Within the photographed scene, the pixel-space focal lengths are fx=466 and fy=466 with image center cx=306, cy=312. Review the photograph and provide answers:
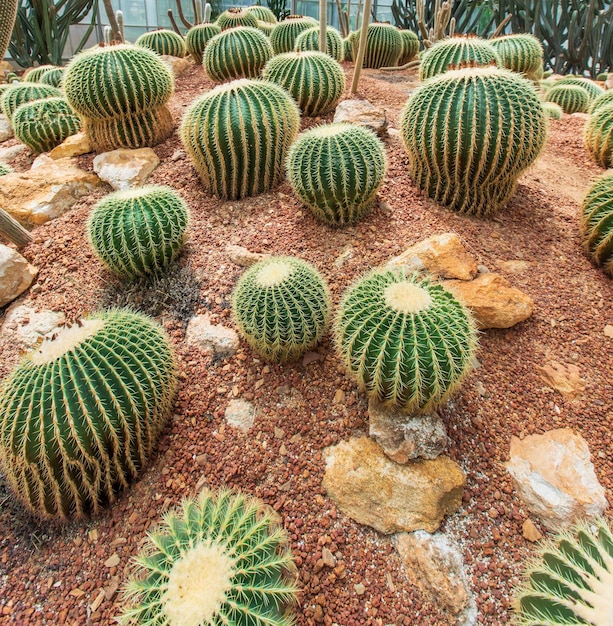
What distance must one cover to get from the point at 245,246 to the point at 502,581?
2582 millimetres

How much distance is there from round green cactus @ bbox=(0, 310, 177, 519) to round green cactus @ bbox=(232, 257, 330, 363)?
53 centimetres

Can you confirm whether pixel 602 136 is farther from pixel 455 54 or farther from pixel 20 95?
pixel 20 95

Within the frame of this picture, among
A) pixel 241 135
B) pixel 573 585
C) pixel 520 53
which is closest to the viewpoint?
pixel 573 585

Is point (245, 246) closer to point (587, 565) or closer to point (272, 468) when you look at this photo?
point (272, 468)

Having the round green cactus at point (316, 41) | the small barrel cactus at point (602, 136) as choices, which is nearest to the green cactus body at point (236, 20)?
the round green cactus at point (316, 41)

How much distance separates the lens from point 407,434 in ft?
7.30

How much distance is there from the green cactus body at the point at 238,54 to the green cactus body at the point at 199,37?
191cm

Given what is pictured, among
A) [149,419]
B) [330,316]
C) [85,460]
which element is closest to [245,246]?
[330,316]

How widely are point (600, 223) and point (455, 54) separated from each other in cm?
264

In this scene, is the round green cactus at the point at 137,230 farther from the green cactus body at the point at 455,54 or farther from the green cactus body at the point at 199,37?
the green cactus body at the point at 199,37

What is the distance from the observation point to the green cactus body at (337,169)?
3191 mm

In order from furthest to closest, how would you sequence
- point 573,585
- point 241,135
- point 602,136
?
point 602,136
point 241,135
point 573,585

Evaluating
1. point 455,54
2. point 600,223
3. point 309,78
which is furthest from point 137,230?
point 455,54

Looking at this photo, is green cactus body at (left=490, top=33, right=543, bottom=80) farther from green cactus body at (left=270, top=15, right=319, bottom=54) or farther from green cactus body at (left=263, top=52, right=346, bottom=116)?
green cactus body at (left=263, top=52, right=346, bottom=116)
